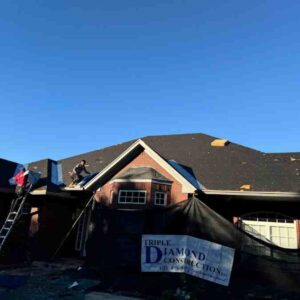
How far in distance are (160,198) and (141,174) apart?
1330 millimetres

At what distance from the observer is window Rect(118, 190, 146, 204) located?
1380cm

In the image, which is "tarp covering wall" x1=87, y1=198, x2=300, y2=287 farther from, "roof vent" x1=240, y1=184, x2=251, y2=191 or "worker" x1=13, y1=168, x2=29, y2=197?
"worker" x1=13, y1=168, x2=29, y2=197

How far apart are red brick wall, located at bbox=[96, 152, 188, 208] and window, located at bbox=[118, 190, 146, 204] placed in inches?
6.4

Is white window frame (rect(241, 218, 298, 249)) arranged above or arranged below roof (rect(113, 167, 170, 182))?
below

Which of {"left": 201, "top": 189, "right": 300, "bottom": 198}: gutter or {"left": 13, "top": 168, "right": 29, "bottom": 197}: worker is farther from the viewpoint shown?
{"left": 13, "top": 168, "right": 29, "bottom": 197}: worker

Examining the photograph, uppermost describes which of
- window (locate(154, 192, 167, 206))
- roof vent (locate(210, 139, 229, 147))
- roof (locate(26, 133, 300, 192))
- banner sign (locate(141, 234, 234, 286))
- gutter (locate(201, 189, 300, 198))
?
roof vent (locate(210, 139, 229, 147))

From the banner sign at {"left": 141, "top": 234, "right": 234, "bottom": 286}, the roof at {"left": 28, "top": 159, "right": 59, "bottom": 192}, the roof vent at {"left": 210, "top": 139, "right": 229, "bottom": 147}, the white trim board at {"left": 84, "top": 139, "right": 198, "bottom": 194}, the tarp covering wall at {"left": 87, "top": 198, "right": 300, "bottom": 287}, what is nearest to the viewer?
the tarp covering wall at {"left": 87, "top": 198, "right": 300, "bottom": 287}

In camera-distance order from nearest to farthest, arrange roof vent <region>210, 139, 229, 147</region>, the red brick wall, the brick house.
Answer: the brick house < the red brick wall < roof vent <region>210, 139, 229, 147</region>

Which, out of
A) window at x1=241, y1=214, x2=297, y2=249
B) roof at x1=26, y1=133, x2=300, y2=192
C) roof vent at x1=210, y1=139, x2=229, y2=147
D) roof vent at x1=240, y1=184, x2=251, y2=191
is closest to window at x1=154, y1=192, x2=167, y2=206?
roof at x1=26, y1=133, x2=300, y2=192

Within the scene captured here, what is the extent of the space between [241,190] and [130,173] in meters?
4.85

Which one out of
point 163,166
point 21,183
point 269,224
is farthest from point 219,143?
point 21,183

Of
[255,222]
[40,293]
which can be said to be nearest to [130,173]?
[255,222]

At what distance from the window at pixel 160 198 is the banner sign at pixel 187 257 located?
4603 mm

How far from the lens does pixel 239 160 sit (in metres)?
16.0
